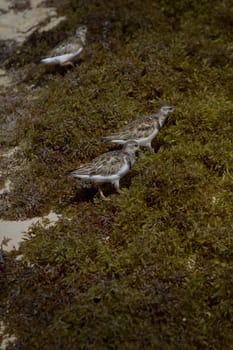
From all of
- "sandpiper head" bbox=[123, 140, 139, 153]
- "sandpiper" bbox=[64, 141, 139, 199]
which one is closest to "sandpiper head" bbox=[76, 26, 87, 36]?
"sandpiper head" bbox=[123, 140, 139, 153]

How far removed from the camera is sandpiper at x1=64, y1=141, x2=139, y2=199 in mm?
10461

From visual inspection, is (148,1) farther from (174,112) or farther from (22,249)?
(22,249)

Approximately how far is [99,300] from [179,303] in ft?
3.76

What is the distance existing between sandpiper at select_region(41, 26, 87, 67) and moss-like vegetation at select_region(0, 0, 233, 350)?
359mm

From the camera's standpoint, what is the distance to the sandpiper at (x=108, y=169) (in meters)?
10.5

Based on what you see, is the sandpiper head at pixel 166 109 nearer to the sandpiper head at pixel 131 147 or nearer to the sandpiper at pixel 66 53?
the sandpiper head at pixel 131 147

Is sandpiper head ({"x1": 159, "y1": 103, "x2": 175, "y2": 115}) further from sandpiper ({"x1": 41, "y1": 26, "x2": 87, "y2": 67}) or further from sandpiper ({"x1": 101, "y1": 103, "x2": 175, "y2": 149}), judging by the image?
sandpiper ({"x1": 41, "y1": 26, "x2": 87, "y2": 67})

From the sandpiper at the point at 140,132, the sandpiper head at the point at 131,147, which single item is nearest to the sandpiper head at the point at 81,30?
the sandpiper at the point at 140,132

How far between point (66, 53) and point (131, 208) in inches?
250

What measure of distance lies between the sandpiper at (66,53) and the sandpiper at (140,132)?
3983 millimetres

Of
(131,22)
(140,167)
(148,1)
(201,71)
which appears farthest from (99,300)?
(148,1)

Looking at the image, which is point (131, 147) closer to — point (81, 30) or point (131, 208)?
point (131, 208)

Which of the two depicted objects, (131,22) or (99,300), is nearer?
(99,300)

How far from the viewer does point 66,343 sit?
8086 mm
